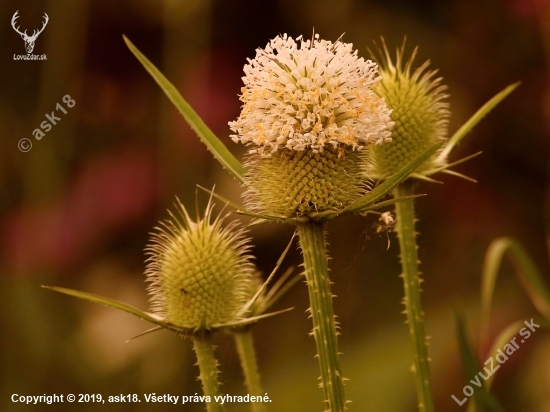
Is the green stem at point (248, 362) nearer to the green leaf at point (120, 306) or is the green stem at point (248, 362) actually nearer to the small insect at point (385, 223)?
the green leaf at point (120, 306)

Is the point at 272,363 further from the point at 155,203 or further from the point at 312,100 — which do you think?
the point at 312,100

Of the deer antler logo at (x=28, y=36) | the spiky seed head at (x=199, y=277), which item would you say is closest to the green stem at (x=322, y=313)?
the spiky seed head at (x=199, y=277)

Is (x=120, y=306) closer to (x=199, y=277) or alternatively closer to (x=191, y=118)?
(x=199, y=277)

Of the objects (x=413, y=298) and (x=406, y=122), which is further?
(x=406, y=122)

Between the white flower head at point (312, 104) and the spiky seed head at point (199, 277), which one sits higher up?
the white flower head at point (312, 104)

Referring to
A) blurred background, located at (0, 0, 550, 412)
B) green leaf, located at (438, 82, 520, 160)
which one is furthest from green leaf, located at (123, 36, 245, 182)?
blurred background, located at (0, 0, 550, 412)

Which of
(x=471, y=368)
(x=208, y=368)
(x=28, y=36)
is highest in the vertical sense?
(x=28, y=36)

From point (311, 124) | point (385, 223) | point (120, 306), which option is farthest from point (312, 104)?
point (120, 306)
